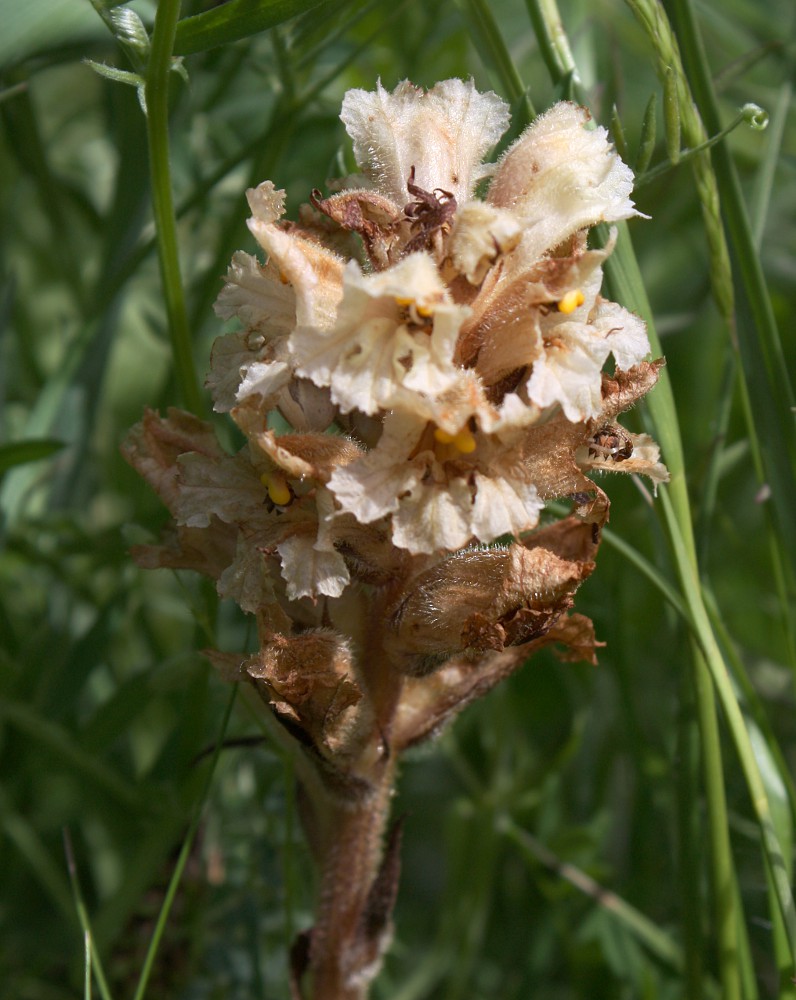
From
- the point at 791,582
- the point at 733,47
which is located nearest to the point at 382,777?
the point at 791,582

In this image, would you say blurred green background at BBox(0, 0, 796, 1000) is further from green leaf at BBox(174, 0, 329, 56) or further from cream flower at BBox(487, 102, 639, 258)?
cream flower at BBox(487, 102, 639, 258)

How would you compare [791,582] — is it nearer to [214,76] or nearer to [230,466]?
[230,466]

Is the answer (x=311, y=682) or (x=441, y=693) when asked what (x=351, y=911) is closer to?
(x=441, y=693)

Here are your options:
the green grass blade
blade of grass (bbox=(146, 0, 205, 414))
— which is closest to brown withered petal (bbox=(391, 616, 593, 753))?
blade of grass (bbox=(146, 0, 205, 414))

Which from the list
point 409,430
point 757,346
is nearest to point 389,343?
point 409,430

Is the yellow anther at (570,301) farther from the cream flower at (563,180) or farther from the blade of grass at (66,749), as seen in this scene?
the blade of grass at (66,749)

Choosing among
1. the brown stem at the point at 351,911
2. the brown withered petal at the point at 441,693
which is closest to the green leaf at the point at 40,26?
the brown withered petal at the point at 441,693
